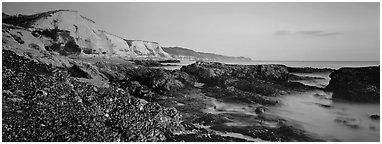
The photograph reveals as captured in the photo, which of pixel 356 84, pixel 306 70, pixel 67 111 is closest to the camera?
pixel 67 111

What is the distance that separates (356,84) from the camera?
9.86 feet

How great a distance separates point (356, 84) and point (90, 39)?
245 cm

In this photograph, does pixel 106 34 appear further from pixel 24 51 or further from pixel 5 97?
pixel 5 97

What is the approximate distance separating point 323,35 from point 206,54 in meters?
1.08

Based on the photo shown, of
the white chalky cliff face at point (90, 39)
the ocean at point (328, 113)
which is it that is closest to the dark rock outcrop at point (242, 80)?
the ocean at point (328, 113)

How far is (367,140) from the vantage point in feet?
9.14

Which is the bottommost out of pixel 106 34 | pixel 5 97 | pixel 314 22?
pixel 5 97

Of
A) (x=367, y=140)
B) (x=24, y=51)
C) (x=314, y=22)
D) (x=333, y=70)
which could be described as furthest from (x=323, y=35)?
(x=24, y=51)

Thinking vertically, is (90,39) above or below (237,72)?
above

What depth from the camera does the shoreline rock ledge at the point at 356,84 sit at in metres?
2.95

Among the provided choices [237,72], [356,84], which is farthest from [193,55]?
[356,84]

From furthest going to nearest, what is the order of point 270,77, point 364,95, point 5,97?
point 270,77, point 364,95, point 5,97

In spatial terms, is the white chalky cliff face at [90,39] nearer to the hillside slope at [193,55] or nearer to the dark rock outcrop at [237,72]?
the hillside slope at [193,55]

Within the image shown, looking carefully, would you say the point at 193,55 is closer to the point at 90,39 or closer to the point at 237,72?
the point at 237,72
